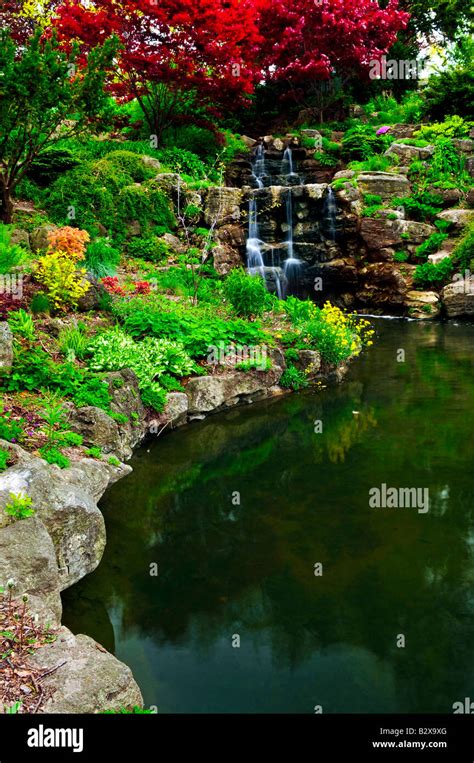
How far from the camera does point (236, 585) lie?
15.5 ft


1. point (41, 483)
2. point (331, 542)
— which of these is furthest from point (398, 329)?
point (41, 483)

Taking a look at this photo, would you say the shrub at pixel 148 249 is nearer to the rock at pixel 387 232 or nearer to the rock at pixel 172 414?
the rock at pixel 387 232

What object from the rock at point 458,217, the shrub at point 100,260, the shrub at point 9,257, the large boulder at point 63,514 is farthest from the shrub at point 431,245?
the large boulder at point 63,514

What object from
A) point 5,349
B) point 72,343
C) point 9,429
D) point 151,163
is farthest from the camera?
point 151,163

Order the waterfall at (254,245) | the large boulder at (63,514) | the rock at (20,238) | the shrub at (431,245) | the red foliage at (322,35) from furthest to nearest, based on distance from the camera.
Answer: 1. the red foliage at (322,35)
2. the shrub at (431,245)
3. the waterfall at (254,245)
4. the rock at (20,238)
5. the large boulder at (63,514)

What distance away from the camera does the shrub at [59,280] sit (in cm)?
897

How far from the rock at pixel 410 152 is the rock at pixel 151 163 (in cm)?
874

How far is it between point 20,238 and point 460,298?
12.3m

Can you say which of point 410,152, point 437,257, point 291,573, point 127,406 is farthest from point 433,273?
point 291,573

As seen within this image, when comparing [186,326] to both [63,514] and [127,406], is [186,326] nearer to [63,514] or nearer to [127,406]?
[127,406]

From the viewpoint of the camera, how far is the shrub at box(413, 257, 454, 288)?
17109mm

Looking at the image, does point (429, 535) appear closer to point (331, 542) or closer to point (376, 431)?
point (331, 542)

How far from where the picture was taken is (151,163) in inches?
691

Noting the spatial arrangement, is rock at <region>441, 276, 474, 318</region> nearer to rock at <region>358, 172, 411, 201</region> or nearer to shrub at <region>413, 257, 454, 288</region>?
Answer: shrub at <region>413, 257, 454, 288</region>
